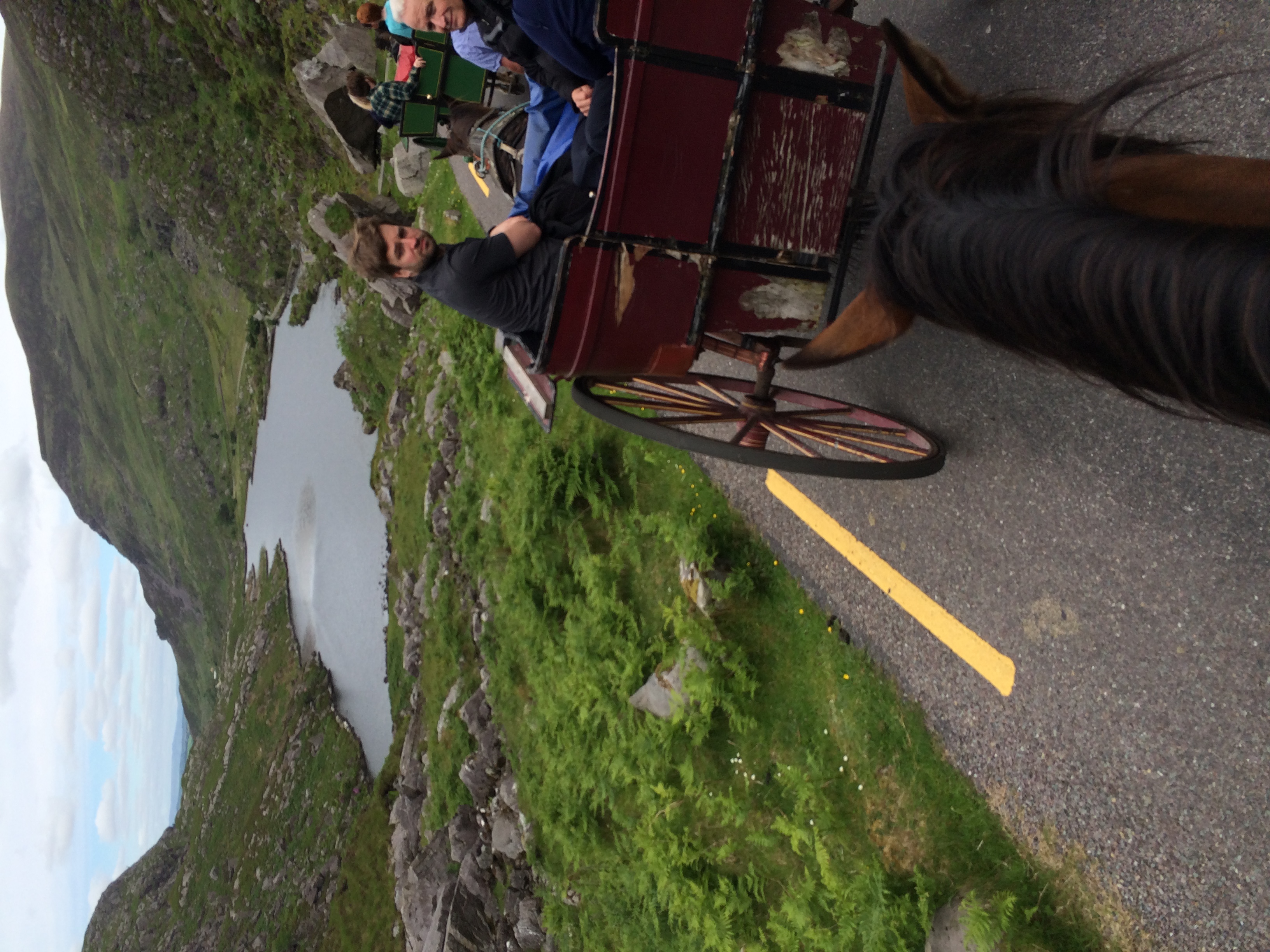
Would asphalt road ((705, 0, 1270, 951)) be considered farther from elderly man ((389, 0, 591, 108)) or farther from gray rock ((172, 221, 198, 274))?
gray rock ((172, 221, 198, 274))

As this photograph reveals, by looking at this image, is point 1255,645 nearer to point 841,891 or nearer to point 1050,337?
point 1050,337

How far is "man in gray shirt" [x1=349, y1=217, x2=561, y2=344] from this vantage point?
3.17 metres

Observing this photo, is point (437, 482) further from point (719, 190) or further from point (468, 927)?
point (719, 190)

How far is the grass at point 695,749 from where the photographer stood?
3480mm

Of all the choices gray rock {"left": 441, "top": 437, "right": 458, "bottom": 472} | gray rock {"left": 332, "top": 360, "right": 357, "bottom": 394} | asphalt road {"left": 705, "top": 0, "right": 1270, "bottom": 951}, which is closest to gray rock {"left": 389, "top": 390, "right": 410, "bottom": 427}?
gray rock {"left": 441, "top": 437, "right": 458, "bottom": 472}

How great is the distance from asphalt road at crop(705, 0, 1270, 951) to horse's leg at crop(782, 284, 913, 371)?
0.79 meters

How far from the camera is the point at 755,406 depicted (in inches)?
145

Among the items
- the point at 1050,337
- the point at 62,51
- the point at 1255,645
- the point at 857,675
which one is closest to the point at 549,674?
the point at 857,675

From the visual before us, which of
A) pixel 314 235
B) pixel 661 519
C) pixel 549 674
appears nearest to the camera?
pixel 661 519

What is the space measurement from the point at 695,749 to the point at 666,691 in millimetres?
399

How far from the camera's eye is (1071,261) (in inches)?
62.3

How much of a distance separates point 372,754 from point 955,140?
37.6 ft

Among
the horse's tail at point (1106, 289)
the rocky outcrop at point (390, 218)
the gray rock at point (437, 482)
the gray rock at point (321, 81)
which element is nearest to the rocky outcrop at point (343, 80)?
the gray rock at point (321, 81)

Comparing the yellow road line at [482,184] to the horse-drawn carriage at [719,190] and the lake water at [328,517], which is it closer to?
the lake water at [328,517]
